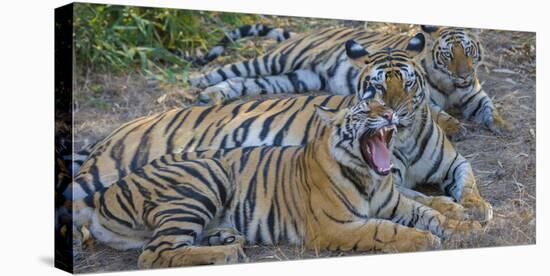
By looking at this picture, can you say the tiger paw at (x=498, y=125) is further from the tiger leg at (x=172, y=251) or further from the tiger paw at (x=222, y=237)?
the tiger leg at (x=172, y=251)

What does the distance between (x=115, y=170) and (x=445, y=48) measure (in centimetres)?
238

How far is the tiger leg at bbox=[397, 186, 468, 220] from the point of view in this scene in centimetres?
618

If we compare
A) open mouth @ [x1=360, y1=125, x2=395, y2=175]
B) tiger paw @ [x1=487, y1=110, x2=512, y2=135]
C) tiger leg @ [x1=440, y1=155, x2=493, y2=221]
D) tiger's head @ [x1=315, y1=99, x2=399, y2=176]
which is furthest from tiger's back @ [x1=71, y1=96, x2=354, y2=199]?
tiger paw @ [x1=487, y1=110, x2=512, y2=135]

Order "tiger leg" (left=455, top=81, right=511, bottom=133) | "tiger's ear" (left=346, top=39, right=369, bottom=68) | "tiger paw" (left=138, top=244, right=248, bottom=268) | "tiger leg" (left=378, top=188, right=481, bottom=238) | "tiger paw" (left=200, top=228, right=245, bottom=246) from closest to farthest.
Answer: "tiger paw" (left=138, top=244, right=248, bottom=268), "tiger paw" (left=200, top=228, right=245, bottom=246), "tiger leg" (left=378, top=188, right=481, bottom=238), "tiger's ear" (left=346, top=39, right=369, bottom=68), "tiger leg" (left=455, top=81, right=511, bottom=133)

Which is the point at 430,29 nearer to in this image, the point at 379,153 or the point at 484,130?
the point at 484,130

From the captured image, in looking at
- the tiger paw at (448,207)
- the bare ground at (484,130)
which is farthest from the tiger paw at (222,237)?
the tiger paw at (448,207)

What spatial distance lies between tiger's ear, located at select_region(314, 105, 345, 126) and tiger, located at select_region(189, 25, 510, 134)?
43 cm

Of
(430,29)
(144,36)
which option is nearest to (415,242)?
(430,29)

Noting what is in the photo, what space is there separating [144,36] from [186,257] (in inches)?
51.5

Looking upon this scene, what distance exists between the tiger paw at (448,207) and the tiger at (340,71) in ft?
1.91

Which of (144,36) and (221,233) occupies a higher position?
(144,36)

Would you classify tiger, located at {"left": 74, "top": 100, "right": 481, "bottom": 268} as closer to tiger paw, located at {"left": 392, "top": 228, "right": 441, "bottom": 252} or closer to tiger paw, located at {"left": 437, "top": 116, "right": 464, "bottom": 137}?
tiger paw, located at {"left": 392, "top": 228, "right": 441, "bottom": 252}

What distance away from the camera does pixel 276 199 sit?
226 inches

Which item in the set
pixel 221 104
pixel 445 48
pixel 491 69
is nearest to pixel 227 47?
pixel 221 104
